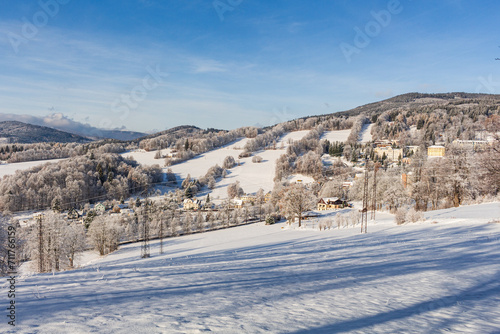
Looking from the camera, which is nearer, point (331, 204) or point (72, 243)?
point (72, 243)

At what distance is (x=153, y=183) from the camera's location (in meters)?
82.6

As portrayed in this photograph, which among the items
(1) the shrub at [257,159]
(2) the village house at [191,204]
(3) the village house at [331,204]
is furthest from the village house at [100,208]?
(1) the shrub at [257,159]

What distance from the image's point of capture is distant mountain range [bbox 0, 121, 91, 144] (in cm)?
15250

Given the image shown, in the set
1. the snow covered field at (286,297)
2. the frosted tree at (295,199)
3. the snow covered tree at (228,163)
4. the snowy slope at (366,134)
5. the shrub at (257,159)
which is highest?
the snowy slope at (366,134)

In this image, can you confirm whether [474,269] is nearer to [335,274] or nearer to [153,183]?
[335,274]

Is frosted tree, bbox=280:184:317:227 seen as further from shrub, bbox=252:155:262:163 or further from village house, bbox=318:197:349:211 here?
shrub, bbox=252:155:262:163

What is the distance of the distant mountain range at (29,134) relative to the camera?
500 ft

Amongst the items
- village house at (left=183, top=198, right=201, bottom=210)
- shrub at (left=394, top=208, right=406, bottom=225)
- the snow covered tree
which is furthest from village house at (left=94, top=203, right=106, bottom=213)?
shrub at (left=394, top=208, right=406, bottom=225)

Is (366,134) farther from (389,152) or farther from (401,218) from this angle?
(401,218)

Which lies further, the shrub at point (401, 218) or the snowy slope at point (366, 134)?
the snowy slope at point (366, 134)

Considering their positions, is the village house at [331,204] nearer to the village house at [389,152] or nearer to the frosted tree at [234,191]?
the frosted tree at [234,191]

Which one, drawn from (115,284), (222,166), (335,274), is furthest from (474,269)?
(222,166)

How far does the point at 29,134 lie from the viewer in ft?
541

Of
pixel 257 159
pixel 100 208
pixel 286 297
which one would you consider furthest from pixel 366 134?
pixel 286 297
